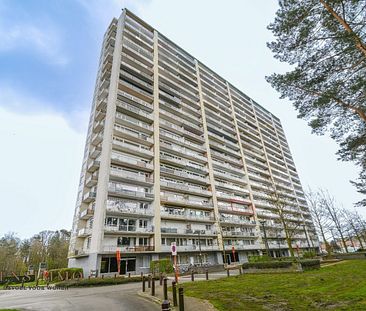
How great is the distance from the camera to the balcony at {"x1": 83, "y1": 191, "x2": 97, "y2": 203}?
31712 mm

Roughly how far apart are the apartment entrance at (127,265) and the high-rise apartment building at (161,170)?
0.12 m

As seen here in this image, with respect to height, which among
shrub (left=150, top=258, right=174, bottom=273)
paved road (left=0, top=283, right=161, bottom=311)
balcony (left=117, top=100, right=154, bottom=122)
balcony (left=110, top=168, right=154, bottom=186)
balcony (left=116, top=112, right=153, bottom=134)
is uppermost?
balcony (left=117, top=100, right=154, bottom=122)

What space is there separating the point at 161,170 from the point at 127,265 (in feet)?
48.1

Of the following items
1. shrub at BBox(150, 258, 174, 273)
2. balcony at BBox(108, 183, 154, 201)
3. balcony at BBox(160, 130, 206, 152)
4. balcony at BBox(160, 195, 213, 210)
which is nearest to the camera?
shrub at BBox(150, 258, 174, 273)

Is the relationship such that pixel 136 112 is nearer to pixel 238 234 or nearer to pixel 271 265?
pixel 271 265

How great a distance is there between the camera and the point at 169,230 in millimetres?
34312

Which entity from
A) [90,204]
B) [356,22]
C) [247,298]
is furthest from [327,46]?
[90,204]

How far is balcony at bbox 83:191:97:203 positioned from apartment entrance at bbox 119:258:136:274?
30.5ft

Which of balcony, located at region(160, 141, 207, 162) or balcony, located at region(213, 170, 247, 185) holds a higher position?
balcony, located at region(160, 141, 207, 162)

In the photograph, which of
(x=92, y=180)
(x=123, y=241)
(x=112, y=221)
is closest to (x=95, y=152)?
(x=92, y=180)

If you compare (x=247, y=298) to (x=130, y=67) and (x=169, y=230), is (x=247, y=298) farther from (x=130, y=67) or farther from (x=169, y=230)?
(x=130, y=67)

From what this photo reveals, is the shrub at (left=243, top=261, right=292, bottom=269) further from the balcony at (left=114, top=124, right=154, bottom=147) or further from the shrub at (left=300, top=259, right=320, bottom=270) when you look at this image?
the balcony at (left=114, top=124, right=154, bottom=147)

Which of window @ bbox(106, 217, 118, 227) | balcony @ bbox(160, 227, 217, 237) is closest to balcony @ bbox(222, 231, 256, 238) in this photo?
balcony @ bbox(160, 227, 217, 237)

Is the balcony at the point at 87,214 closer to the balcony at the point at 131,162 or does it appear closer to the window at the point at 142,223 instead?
the window at the point at 142,223
